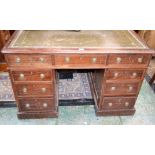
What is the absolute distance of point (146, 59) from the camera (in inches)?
61.7

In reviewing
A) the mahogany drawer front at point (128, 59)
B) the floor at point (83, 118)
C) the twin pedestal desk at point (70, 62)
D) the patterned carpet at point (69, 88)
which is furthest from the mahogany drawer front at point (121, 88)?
the patterned carpet at point (69, 88)

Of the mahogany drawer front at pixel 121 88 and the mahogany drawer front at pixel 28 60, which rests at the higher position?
the mahogany drawer front at pixel 28 60

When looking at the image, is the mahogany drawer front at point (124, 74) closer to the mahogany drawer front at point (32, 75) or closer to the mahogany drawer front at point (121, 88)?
the mahogany drawer front at point (121, 88)

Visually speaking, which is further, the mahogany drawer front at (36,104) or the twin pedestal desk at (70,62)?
the mahogany drawer front at (36,104)

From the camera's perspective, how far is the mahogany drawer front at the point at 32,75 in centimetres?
159

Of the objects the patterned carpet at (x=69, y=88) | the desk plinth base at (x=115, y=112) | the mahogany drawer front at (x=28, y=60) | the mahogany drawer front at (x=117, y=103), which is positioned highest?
the mahogany drawer front at (x=28, y=60)

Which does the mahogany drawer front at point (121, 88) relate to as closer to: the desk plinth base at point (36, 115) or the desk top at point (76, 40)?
the desk top at point (76, 40)

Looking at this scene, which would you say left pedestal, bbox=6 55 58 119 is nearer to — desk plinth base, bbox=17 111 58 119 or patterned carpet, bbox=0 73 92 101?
desk plinth base, bbox=17 111 58 119

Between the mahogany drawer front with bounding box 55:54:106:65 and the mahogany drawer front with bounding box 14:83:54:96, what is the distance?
0.32m

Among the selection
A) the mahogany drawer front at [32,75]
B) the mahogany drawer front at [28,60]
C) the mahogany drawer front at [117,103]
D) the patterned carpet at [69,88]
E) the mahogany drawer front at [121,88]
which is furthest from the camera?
the patterned carpet at [69,88]

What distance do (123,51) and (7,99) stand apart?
1.64 meters

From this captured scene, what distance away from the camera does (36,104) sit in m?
1.84

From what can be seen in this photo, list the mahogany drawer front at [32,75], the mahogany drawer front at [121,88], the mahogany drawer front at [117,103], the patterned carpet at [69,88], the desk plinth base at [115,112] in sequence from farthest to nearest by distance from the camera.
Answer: the patterned carpet at [69,88] < the desk plinth base at [115,112] < the mahogany drawer front at [117,103] < the mahogany drawer front at [121,88] < the mahogany drawer front at [32,75]

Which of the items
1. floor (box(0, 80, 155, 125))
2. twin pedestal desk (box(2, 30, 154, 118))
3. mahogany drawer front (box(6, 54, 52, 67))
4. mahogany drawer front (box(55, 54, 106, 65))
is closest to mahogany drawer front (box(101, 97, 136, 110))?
twin pedestal desk (box(2, 30, 154, 118))
